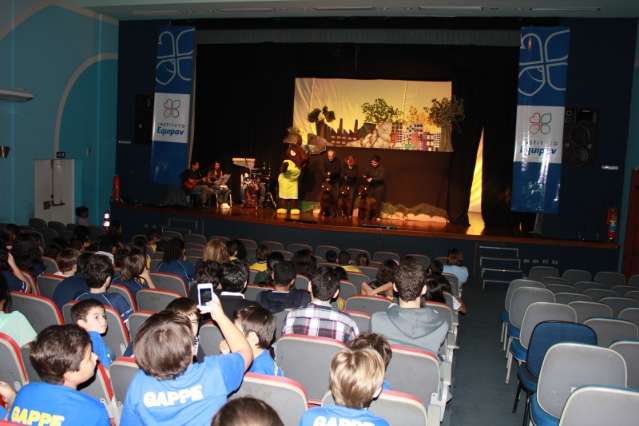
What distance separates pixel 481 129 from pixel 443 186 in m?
1.67

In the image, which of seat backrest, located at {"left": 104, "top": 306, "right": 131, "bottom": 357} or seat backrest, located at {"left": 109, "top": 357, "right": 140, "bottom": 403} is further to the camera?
seat backrest, located at {"left": 104, "top": 306, "right": 131, "bottom": 357}

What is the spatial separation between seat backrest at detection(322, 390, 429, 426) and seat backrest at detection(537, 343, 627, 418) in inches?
61.2

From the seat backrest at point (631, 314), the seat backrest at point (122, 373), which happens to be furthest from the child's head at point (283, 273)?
the seat backrest at point (631, 314)

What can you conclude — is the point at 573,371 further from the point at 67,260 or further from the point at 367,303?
the point at 67,260

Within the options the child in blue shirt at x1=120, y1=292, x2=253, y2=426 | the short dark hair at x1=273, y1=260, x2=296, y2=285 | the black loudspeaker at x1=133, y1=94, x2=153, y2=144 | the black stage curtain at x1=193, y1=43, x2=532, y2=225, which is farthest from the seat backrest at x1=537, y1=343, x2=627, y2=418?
the black loudspeaker at x1=133, y1=94, x2=153, y2=144

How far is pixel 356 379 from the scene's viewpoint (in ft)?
7.29

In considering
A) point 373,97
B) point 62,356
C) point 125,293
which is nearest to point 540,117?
point 373,97

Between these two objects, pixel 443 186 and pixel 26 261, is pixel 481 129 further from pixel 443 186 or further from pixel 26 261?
pixel 26 261

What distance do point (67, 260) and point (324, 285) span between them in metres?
2.55

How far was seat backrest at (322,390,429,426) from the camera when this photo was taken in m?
2.51

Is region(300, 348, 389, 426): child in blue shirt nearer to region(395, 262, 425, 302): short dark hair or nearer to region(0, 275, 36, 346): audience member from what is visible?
region(395, 262, 425, 302): short dark hair

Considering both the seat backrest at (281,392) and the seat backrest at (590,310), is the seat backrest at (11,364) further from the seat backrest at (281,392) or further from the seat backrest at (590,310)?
the seat backrest at (590,310)

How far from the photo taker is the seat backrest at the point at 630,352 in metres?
4.12

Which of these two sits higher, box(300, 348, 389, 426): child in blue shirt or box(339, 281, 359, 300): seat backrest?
box(300, 348, 389, 426): child in blue shirt
